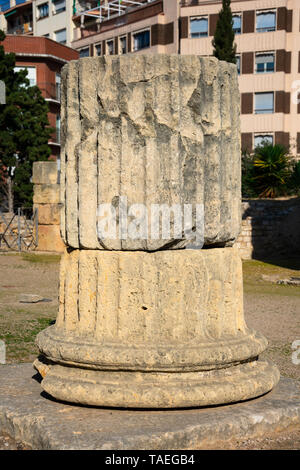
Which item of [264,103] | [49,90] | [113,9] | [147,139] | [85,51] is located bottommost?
[147,139]

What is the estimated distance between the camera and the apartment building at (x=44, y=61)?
1303 inches

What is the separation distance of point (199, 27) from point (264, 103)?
5700mm

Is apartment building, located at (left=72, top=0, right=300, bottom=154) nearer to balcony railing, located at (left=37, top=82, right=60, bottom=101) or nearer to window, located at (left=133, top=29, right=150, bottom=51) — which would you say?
window, located at (left=133, top=29, right=150, bottom=51)

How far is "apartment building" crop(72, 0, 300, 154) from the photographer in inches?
1346

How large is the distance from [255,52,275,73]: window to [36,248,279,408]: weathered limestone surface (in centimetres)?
3210

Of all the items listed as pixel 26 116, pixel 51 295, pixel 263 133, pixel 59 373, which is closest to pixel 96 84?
pixel 59 373

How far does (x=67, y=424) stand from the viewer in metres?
3.71

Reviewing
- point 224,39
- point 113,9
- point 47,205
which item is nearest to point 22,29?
point 113,9

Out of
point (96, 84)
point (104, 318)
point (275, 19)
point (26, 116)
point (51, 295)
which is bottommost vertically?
point (51, 295)

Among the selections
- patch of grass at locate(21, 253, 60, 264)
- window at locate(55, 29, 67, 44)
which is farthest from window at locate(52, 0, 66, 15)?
patch of grass at locate(21, 253, 60, 264)

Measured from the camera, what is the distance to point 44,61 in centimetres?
3388

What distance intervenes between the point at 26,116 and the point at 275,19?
16.0 m

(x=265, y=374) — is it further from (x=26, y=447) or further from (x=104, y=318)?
(x=26, y=447)

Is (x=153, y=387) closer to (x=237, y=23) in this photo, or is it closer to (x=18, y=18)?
(x=237, y=23)
